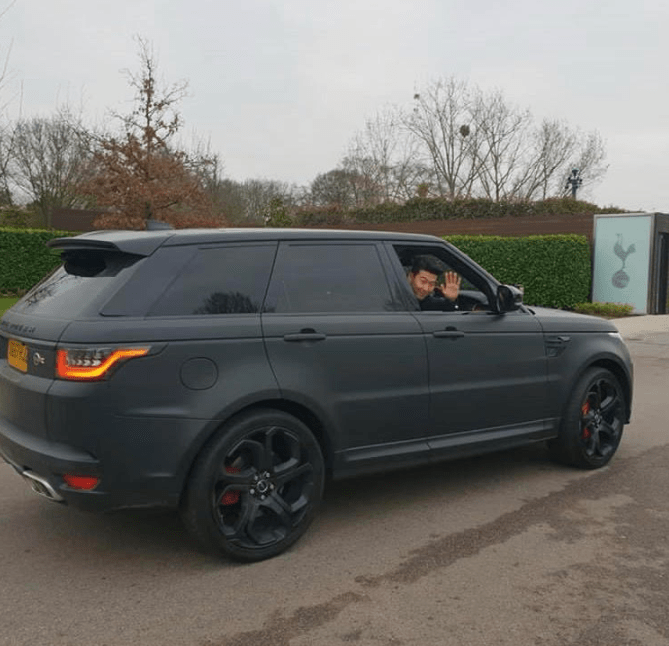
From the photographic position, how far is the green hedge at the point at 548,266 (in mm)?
20016

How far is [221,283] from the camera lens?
358cm

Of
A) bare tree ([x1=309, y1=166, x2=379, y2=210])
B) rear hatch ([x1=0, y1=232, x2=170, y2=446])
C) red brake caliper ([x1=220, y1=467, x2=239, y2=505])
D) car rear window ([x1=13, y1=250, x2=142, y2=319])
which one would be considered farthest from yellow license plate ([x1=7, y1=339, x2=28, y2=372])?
bare tree ([x1=309, y1=166, x2=379, y2=210])

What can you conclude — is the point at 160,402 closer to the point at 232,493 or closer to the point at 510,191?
the point at 232,493

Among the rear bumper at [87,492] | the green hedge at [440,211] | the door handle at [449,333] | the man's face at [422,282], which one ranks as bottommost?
the rear bumper at [87,492]

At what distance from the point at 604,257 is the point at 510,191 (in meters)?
21.6

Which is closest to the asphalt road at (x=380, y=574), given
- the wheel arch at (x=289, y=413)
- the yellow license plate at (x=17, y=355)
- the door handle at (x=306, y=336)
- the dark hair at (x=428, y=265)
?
the wheel arch at (x=289, y=413)

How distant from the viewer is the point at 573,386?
16.3ft

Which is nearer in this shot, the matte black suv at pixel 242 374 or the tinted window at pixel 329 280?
the matte black suv at pixel 242 374

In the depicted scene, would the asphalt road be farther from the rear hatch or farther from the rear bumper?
the rear hatch

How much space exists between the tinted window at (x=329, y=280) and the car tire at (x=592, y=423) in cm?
179

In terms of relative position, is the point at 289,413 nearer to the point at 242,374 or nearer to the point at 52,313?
the point at 242,374

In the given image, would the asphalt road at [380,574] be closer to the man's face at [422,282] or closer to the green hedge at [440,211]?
the man's face at [422,282]

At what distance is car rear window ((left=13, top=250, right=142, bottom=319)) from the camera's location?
3365 millimetres

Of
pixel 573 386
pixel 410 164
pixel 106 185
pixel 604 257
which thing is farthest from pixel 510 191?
pixel 573 386
